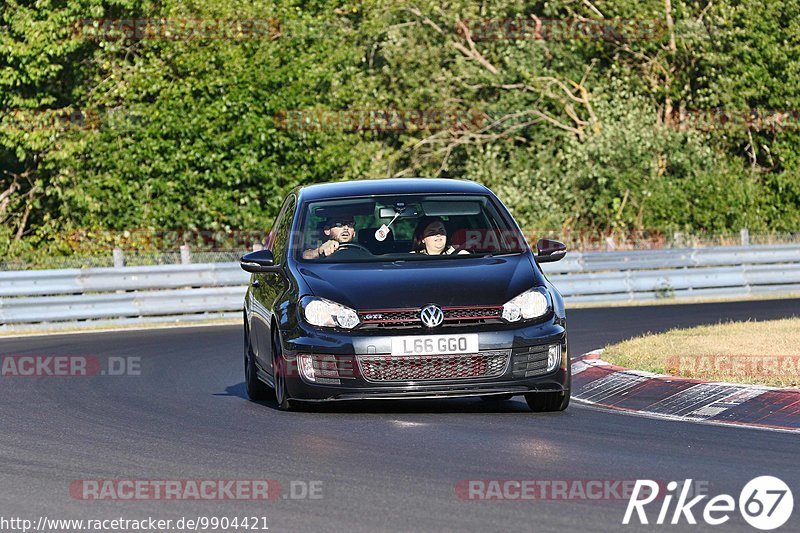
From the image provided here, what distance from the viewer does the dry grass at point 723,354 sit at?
12.2m

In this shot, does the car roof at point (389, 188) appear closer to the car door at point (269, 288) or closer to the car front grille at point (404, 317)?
the car door at point (269, 288)

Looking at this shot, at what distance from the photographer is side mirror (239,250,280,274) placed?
38.3ft

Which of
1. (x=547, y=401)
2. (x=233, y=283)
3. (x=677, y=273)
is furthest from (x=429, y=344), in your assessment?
(x=677, y=273)

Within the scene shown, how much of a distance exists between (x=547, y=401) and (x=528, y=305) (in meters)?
0.82

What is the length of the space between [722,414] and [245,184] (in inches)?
948

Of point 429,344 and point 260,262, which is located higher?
point 260,262

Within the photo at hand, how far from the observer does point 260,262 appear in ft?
38.3

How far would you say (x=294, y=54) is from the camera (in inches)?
1364

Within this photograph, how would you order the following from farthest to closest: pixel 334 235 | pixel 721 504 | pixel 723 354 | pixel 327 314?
pixel 723 354 → pixel 334 235 → pixel 327 314 → pixel 721 504

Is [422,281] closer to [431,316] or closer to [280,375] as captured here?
[431,316]

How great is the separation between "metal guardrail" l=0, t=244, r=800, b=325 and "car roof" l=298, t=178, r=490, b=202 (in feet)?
39.5

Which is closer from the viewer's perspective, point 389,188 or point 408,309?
point 408,309

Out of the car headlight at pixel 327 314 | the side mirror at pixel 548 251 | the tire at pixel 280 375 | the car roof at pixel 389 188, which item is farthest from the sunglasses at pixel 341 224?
the side mirror at pixel 548 251

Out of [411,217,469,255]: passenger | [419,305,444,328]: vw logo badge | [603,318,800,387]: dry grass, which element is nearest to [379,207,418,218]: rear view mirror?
[411,217,469,255]: passenger
